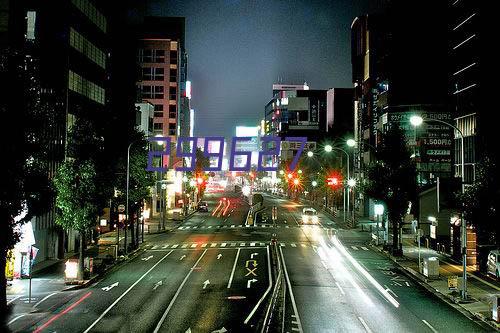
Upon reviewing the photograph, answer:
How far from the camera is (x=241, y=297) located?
28.6 meters

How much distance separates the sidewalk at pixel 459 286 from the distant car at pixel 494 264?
0.79m

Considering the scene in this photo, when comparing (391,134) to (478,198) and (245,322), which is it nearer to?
(478,198)

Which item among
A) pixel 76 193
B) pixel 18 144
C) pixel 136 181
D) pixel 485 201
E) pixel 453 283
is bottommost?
pixel 453 283

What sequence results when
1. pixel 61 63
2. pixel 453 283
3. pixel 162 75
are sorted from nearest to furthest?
pixel 453 283, pixel 61 63, pixel 162 75

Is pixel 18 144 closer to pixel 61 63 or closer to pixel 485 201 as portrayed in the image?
pixel 485 201

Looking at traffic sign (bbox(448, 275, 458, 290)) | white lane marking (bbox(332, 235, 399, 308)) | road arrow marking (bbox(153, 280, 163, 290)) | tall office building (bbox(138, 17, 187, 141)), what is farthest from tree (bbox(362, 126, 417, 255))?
tall office building (bbox(138, 17, 187, 141))

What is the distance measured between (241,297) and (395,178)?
75.6 ft

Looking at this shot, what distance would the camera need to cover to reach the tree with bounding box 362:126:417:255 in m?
46.7

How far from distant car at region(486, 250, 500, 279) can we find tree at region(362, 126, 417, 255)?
10526 millimetres

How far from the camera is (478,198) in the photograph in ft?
89.5

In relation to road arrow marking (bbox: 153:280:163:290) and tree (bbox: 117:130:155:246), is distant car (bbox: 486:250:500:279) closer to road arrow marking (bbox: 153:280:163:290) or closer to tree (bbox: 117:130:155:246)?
road arrow marking (bbox: 153:280:163:290)

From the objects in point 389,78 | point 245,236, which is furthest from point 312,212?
point 245,236

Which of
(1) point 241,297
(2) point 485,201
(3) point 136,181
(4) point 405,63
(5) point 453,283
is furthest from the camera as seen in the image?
(4) point 405,63

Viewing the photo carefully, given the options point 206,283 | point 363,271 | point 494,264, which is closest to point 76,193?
point 206,283
